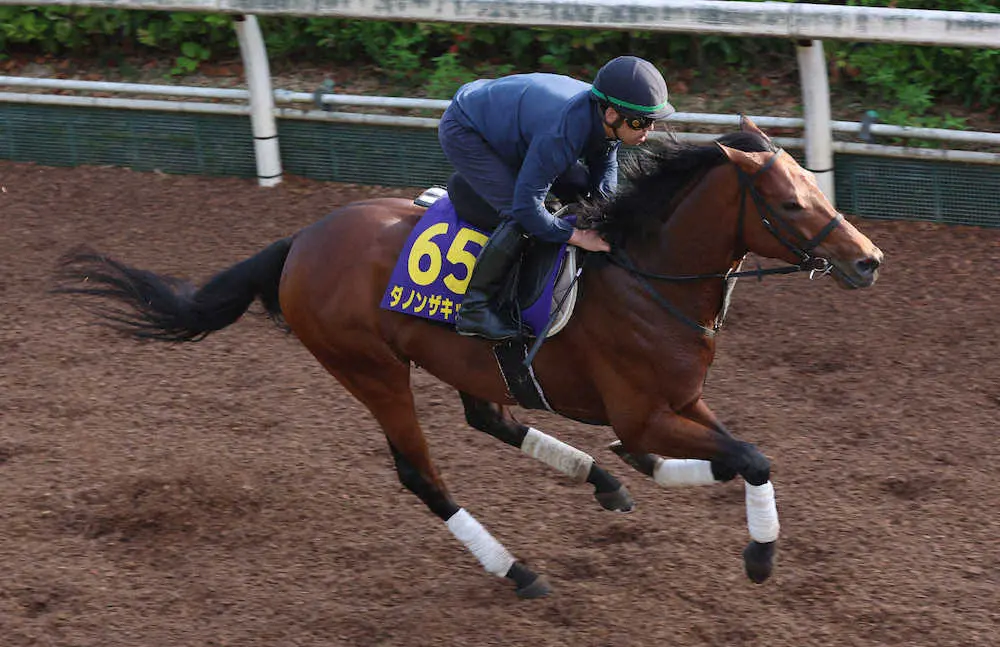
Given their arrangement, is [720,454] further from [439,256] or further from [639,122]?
[439,256]

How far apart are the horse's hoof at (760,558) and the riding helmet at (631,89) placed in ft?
5.25

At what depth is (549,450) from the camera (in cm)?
539

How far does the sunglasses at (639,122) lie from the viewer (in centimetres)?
439

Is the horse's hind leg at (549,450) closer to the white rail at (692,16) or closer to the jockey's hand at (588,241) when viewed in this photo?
the jockey's hand at (588,241)

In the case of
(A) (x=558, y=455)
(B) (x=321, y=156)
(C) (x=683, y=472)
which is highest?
(B) (x=321, y=156)

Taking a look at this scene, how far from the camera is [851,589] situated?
4723mm

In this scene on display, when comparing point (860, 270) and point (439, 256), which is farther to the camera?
point (439, 256)

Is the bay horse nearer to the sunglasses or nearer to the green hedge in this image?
the sunglasses

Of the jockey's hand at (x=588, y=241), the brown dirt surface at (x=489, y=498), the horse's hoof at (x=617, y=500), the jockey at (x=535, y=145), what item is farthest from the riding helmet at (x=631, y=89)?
the brown dirt surface at (x=489, y=498)

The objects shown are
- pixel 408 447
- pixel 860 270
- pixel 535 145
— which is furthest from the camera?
pixel 408 447

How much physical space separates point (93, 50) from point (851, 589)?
25.3 feet

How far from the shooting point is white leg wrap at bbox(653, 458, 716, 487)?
4.86 metres

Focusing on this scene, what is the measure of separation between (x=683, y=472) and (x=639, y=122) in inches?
55.9

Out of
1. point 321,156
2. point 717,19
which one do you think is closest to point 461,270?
point 717,19
